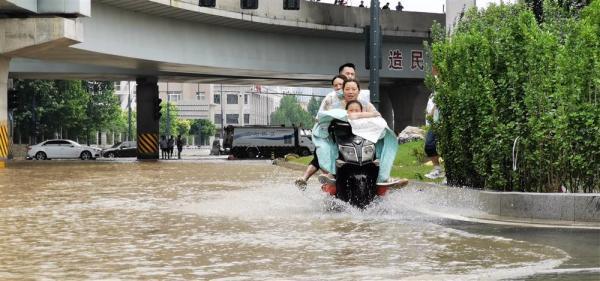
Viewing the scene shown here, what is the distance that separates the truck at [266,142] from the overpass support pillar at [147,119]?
270 inches

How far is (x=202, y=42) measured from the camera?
43281 millimetres

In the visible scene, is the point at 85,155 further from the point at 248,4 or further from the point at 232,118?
the point at 232,118

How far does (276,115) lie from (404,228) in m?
189

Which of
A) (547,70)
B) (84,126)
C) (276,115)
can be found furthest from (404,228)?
(276,115)

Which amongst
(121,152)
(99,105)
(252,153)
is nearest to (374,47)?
(252,153)

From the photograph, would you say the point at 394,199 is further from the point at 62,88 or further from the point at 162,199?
the point at 62,88

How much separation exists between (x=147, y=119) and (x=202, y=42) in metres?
12.3

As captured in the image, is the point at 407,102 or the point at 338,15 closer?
the point at 338,15

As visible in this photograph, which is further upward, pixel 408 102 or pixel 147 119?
pixel 408 102

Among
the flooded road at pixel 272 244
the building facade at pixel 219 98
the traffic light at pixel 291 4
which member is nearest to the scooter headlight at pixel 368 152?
the flooded road at pixel 272 244

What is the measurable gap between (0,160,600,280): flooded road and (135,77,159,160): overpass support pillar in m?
38.4

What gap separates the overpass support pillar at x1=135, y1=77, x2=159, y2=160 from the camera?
53.8m

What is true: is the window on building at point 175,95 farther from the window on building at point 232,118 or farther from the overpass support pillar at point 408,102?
→ the overpass support pillar at point 408,102

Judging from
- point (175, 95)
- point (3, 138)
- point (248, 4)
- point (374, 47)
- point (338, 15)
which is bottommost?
point (3, 138)
